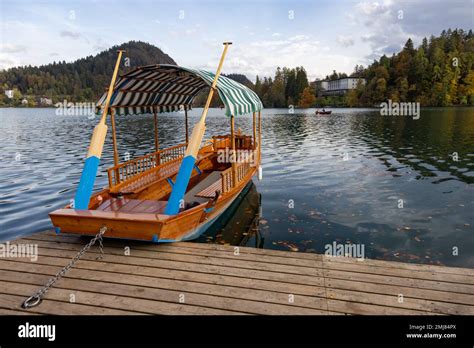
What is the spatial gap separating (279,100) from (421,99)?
74.1 m

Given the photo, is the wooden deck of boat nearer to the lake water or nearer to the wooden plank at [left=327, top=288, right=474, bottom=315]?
the wooden plank at [left=327, top=288, right=474, bottom=315]

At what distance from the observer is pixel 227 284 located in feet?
21.9

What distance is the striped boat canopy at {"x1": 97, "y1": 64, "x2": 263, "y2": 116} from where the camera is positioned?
11477 millimetres

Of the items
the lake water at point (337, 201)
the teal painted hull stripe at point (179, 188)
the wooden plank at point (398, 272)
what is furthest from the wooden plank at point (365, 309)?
the lake water at point (337, 201)

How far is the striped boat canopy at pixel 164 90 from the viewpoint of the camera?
37.7 feet

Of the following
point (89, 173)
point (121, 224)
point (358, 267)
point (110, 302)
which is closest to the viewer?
point (110, 302)

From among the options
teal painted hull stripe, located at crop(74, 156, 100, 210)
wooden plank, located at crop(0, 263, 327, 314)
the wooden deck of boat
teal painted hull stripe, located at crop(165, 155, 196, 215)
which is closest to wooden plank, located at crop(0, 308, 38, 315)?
the wooden deck of boat

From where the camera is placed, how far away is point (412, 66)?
135 metres

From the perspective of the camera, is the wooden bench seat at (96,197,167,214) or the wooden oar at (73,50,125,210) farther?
the wooden bench seat at (96,197,167,214)

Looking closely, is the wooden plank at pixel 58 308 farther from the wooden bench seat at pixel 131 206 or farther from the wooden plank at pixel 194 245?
the wooden bench seat at pixel 131 206

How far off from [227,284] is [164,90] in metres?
11.5

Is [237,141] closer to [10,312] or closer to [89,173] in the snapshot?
[89,173]

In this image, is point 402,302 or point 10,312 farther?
point 402,302

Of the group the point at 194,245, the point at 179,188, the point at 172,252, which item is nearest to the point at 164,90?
the point at 179,188
